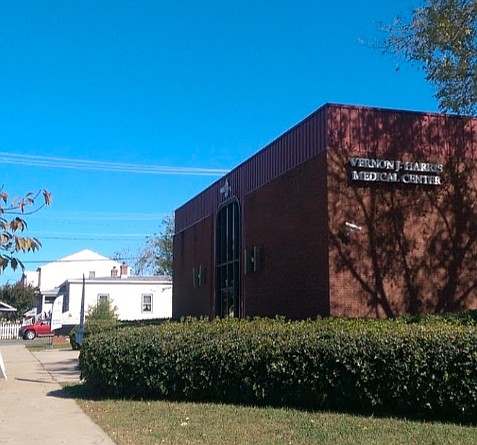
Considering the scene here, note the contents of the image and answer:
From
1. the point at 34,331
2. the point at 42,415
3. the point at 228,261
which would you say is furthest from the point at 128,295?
the point at 42,415

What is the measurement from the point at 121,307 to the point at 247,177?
98.6 feet

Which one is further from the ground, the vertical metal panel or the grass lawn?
the vertical metal panel

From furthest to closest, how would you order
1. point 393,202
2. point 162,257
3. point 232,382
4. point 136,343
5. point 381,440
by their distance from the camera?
point 162,257, point 393,202, point 136,343, point 232,382, point 381,440

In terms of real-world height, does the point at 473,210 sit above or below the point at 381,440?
above

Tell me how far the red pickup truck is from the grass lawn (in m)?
39.1

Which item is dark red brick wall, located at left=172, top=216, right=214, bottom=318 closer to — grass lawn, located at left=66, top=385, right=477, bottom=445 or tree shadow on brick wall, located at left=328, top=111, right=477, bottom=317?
tree shadow on brick wall, located at left=328, top=111, right=477, bottom=317

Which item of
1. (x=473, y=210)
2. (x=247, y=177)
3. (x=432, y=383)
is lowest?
(x=432, y=383)

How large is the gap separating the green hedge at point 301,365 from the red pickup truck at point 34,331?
37.0 meters

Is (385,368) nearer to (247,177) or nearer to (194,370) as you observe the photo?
(194,370)

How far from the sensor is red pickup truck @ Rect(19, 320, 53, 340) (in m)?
47.5

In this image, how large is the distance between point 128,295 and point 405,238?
119ft

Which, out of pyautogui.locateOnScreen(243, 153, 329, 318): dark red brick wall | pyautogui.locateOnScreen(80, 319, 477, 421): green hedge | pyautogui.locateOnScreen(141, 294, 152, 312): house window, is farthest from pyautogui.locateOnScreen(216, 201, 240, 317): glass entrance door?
pyautogui.locateOnScreen(141, 294, 152, 312): house window

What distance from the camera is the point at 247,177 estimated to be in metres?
23.3

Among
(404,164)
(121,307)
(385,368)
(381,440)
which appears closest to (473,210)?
(404,164)
